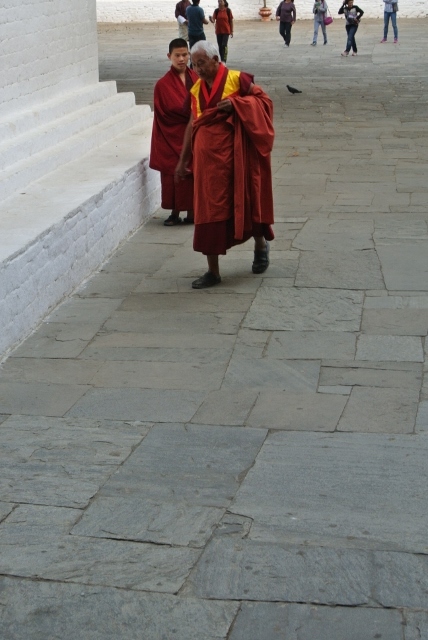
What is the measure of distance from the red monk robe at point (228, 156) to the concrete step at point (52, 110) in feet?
5.02

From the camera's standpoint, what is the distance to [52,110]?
25.2 ft

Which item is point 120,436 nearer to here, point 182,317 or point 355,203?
point 182,317

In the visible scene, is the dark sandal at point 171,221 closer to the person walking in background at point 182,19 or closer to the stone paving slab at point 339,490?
the stone paving slab at point 339,490

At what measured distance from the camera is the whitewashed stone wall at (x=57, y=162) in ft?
18.1

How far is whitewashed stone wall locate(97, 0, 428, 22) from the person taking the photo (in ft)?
99.6

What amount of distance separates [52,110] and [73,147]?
36 centimetres

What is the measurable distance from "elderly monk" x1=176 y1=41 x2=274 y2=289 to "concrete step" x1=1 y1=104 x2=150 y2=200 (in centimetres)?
129

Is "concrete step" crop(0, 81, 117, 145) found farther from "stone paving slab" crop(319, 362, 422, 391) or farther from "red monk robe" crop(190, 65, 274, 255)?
"stone paving slab" crop(319, 362, 422, 391)

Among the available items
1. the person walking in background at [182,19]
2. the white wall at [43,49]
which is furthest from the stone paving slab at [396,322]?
the person walking in background at [182,19]

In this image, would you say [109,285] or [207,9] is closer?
[109,285]

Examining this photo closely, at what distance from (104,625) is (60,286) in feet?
10.9

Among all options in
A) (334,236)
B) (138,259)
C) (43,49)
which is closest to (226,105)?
(138,259)

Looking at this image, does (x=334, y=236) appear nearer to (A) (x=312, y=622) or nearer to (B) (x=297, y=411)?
(B) (x=297, y=411)

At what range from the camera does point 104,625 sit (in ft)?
9.32
